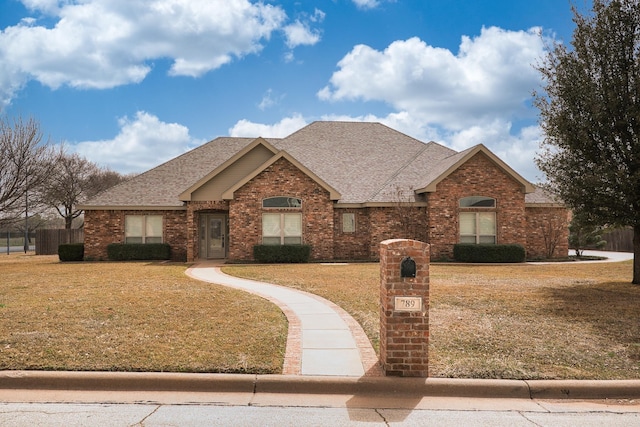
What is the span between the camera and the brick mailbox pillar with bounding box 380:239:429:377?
607 centimetres

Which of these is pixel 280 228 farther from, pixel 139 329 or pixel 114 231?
pixel 139 329

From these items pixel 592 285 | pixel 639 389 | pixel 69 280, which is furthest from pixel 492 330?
pixel 69 280

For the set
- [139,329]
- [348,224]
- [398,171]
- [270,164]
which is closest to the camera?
[139,329]

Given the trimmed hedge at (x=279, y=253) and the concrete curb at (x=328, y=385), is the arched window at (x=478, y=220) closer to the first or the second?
the trimmed hedge at (x=279, y=253)

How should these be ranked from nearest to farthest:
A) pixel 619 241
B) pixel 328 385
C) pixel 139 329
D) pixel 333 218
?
pixel 328 385
pixel 139 329
pixel 333 218
pixel 619 241

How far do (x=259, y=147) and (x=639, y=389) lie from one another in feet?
68.6

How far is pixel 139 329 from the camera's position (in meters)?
8.19

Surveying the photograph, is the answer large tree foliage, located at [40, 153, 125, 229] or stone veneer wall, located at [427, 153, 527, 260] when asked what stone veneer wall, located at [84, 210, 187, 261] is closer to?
stone veneer wall, located at [427, 153, 527, 260]

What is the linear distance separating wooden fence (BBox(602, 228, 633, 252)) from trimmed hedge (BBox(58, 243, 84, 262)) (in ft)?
114

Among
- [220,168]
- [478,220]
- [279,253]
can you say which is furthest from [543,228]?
[220,168]

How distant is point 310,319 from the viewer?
9430 mm

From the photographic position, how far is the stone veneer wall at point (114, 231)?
24594mm

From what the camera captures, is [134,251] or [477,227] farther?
[134,251]

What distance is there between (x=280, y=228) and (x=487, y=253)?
10001mm
